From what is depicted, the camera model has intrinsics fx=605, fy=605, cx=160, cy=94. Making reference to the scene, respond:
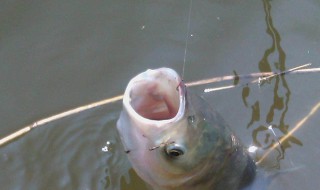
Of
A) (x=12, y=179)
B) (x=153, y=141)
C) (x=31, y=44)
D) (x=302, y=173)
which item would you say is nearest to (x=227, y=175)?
(x=153, y=141)

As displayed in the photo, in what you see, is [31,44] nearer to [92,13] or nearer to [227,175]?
[92,13]

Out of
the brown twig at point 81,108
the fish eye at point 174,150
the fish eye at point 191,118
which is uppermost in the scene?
the fish eye at point 191,118

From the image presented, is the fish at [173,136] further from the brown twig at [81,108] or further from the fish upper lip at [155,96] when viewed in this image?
the brown twig at [81,108]

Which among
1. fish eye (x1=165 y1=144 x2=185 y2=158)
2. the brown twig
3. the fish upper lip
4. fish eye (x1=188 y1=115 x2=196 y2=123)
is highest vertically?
the fish upper lip

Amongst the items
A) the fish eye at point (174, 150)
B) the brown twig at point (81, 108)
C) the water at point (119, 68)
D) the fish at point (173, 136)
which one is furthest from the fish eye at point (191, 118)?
the brown twig at point (81, 108)

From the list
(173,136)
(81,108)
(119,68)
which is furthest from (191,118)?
(119,68)

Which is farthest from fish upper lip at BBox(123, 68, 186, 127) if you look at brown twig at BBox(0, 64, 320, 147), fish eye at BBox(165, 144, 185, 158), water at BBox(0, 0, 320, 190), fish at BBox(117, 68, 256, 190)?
brown twig at BBox(0, 64, 320, 147)

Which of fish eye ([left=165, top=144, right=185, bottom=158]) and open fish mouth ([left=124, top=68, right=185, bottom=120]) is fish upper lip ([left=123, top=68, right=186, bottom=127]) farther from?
fish eye ([left=165, top=144, right=185, bottom=158])
